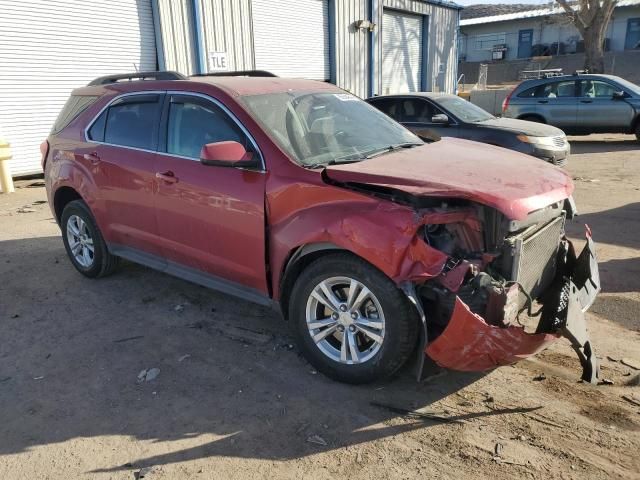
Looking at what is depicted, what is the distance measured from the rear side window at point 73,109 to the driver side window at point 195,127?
1.36 m

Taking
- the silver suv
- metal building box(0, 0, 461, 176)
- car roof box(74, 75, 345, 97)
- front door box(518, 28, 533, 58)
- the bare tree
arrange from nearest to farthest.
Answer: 1. car roof box(74, 75, 345, 97)
2. metal building box(0, 0, 461, 176)
3. the silver suv
4. the bare tree
5. front door box(518, 28, 533, 58)

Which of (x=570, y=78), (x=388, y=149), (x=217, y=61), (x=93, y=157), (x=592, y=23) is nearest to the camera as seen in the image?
(x=388, y=149)

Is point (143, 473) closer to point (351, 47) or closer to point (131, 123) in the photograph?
point (131, 123)

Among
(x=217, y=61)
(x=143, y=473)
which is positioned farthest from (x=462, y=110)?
(x=143, y=473)

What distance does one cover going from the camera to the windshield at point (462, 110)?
9445mm

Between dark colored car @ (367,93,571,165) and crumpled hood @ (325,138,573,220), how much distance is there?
17.0 ft

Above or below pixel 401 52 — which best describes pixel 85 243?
below

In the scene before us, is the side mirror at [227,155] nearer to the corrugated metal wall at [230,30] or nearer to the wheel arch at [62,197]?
the wheel arch at [62,197]

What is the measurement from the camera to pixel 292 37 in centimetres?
1617

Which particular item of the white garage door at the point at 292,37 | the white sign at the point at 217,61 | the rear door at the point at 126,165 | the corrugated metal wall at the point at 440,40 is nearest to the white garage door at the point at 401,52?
the corrugated metal wall at the point at 440,40

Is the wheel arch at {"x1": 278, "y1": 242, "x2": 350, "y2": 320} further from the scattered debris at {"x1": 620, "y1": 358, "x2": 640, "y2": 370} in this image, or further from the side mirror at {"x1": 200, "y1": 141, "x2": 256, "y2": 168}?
the scattered debris at {"x1": 620, "y1": 358, "x2": 640, "y2": 370}

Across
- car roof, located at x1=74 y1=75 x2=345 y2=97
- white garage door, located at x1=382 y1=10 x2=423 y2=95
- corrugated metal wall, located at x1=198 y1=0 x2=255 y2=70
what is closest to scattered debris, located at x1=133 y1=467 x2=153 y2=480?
car roof, located at x1=74 y1=75 x2=345 y2=97

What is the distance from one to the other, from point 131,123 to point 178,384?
240 centimetres

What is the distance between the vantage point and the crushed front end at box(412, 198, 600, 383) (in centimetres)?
288
